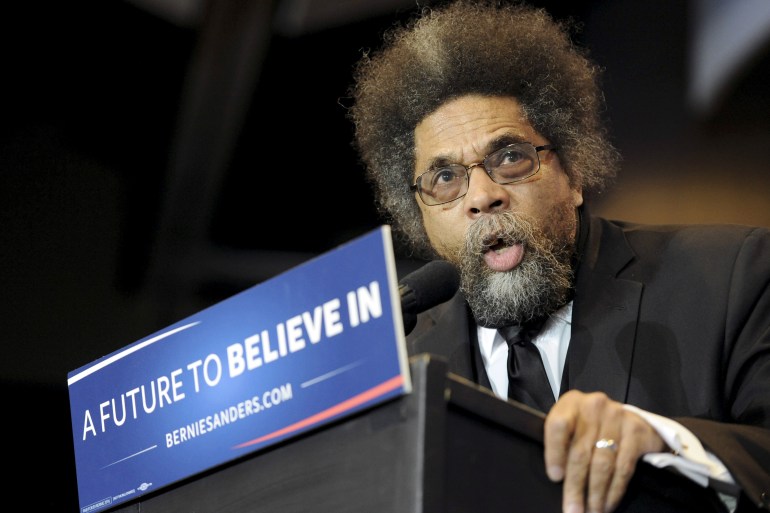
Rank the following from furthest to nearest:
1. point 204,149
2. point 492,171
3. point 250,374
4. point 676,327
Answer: point 204,149, point 492,171, point 676,327, point 250,374

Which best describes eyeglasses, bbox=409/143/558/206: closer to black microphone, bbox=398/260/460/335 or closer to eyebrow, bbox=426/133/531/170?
eyebrow, bbox=426/133/531/170

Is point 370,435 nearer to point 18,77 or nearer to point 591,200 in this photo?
point 591,200

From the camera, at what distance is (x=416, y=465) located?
2.73 ft

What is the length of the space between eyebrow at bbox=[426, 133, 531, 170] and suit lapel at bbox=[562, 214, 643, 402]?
1.00 ft

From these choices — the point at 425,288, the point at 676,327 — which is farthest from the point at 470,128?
the point at 425,288

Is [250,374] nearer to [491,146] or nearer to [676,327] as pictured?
[676,327]

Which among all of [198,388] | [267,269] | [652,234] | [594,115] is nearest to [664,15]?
A: [594,115]

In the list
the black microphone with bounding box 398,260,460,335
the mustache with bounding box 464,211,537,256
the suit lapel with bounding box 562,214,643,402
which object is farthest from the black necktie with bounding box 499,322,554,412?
the black microphone with bounding box 398,260,460,335

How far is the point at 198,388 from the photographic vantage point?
1.04 metres

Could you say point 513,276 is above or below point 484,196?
below

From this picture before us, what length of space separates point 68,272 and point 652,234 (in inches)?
76.1

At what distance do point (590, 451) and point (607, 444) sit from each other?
0.02 m

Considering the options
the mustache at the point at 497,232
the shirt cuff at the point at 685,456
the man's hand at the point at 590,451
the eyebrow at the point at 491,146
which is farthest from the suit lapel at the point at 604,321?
the man's hand at the point at 590,451

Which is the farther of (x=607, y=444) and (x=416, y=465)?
(x=607, y=444)
